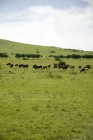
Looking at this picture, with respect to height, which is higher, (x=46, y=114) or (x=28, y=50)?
(x=28, y=50)

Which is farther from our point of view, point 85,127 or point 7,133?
point 85,127

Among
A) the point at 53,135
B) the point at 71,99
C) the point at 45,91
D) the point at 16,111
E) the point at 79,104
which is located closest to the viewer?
the point at 53,135

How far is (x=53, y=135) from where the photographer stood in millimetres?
8312

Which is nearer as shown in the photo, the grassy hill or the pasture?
the pasture

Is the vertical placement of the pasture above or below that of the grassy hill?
below

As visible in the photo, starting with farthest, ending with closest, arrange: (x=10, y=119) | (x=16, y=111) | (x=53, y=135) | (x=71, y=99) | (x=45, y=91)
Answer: (x=45, y=91), (x=71, y=99), (x=16, y=111), (x=10, y=119), (x=53, y=135)

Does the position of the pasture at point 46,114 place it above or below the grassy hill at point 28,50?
below

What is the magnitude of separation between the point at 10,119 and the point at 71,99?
526 cm

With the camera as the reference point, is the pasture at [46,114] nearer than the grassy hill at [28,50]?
Yes

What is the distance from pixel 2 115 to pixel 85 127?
4349 millimetres

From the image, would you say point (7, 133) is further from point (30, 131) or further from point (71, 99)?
point (71, 99)

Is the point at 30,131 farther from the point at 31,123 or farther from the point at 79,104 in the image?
the point at 79,104

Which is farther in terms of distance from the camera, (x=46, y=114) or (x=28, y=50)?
(x=28, y=50)

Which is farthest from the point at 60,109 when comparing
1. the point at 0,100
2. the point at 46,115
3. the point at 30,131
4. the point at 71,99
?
the point at 0,100
